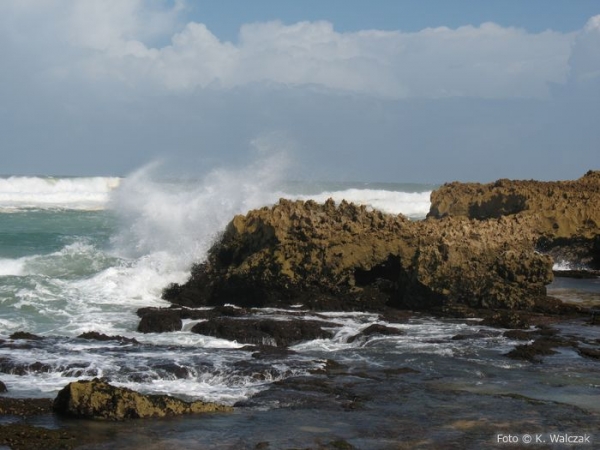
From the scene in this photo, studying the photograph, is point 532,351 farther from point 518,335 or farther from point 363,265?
point 363,265

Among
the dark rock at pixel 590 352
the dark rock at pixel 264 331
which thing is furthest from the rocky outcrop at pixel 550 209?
the dark rock at pixel 264 331

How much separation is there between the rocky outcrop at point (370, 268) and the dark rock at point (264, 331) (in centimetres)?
251

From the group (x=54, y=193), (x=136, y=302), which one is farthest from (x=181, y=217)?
(x=54, y=193)

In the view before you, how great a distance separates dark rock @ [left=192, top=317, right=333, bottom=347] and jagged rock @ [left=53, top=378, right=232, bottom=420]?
4.26 meters

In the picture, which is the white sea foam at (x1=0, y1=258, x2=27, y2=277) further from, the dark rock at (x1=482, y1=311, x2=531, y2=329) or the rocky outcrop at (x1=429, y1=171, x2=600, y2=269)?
the rocky outcrop at (x1=429, y1=171, x2=600, y2=269)

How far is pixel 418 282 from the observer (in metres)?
15.8

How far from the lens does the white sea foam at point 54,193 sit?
181ft

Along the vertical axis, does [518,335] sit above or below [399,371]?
above

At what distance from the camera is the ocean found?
819cm

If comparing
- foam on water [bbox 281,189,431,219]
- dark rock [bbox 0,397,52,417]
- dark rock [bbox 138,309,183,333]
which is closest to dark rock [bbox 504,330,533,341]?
dark rock [bbox 138,309,183,333]

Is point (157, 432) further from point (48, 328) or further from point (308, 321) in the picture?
point (48, 328)

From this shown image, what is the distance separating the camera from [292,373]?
34.9 ft

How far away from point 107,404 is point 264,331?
16.6 ft

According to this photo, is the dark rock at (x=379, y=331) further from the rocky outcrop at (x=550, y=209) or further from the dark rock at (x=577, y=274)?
the dark rock at (x=577, y=274)
